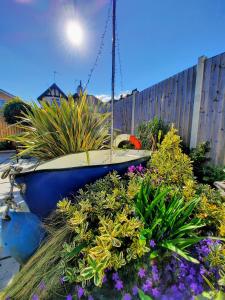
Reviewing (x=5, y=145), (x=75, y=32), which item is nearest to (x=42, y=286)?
(x=75, y=32)

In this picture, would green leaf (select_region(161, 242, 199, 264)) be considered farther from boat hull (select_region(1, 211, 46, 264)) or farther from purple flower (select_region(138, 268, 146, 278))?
boat hull (select_region(1, 211, 46, 264))

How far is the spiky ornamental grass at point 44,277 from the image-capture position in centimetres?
104

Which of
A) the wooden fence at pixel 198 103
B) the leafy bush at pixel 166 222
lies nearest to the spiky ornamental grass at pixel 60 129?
the leafy bush at pixel 166 222

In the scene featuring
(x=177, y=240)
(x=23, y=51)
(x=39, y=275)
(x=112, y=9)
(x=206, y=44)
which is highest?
(x=23, y=51)

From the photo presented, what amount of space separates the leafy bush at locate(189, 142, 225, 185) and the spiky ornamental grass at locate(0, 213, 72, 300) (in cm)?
196

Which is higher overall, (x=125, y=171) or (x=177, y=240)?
(x=125, y=171)

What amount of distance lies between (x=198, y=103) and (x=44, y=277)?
9.26 feet

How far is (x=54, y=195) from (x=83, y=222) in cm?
51

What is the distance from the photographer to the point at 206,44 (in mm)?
3361

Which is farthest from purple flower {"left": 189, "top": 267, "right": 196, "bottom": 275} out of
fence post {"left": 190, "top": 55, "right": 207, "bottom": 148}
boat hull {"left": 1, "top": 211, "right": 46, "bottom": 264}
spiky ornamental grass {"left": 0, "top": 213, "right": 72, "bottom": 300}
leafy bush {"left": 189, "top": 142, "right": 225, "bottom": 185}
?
fence post {"left": 190, "top": 55, "right": 207, "bottom": 148}

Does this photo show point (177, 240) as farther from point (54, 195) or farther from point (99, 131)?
point (99, 131)

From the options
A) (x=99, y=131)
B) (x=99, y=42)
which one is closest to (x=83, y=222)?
(x=99, y=131)

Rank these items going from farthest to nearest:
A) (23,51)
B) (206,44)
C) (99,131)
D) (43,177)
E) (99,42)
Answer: (23,51), (206,44), (99,42), (99,131), (43,177)

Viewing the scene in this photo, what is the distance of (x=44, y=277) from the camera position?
1.08 metres
